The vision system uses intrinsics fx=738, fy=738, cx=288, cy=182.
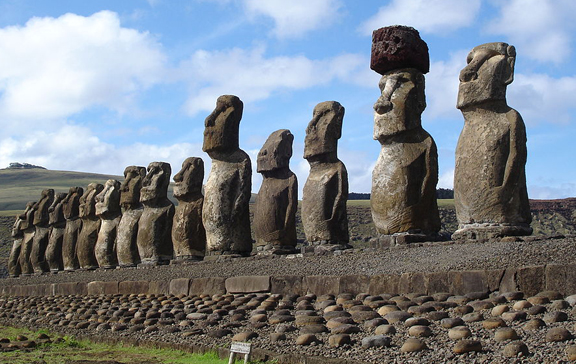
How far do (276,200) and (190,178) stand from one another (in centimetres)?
269

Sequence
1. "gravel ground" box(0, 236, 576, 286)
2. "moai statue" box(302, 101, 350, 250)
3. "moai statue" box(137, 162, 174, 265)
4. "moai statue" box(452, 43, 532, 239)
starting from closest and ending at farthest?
"gravel ground" box(0, 236, 576, 286) → "moai statue" box(452, 43, 532, 239) → "moai statue" box(302, 101, 350, 250) → "moai statue" box(137, 162, 174, 265)

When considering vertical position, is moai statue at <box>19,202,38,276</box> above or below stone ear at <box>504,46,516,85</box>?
below

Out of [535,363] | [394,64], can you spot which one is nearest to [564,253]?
[535,363]

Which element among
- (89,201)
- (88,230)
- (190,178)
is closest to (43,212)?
(89,201)

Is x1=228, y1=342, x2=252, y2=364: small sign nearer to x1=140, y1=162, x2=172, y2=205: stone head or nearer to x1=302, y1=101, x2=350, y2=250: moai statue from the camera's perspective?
x1=302, y1=101, x2=350, y2=250: moai statue

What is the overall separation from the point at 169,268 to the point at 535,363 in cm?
1034

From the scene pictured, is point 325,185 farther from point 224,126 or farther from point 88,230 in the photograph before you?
point 88,230

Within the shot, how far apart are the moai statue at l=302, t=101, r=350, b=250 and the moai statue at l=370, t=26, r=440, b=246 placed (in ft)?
4.59

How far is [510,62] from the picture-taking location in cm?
1017

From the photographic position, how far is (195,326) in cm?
782

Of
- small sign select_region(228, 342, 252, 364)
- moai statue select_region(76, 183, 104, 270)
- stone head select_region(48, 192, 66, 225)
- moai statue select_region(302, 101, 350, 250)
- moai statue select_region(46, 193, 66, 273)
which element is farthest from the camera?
stone head select_region(48, 192, 66, 225)

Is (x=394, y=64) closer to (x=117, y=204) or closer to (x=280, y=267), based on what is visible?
(x=280, y=267)

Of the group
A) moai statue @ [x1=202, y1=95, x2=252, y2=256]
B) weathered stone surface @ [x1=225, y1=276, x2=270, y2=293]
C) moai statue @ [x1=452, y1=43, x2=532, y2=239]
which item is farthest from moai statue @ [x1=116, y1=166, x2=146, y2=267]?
moai statue @ [x1=452, y1=43, x2=532, y2=239]

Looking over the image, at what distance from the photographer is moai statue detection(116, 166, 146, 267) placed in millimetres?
16672
